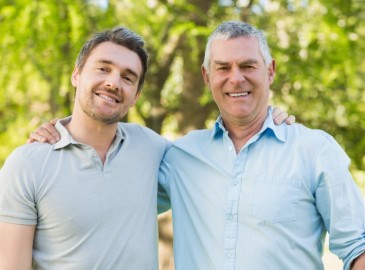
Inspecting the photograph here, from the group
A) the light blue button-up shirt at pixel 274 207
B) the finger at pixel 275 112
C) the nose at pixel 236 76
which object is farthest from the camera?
the finger at pixel 275 112

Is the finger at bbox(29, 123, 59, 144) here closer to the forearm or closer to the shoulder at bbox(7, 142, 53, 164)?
the shoulder at bbox(7, 142, 53, 164)

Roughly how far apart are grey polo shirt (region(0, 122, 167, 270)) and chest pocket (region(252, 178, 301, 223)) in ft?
1.75

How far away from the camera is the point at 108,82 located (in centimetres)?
280

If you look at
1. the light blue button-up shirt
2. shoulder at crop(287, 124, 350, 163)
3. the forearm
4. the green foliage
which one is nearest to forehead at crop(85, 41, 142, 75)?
the light blue button-up shirt

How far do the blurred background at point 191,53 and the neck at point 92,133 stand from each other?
215 cm

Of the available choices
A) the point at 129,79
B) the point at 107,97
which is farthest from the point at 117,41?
the point at 107,97

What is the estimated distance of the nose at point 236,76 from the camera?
2.83 m

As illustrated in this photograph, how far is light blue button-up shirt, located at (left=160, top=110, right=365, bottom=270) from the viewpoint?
2.60 metres

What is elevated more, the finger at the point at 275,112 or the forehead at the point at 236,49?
the forehead at the point at 236,49

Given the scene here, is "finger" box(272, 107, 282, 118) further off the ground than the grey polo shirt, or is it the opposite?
"finger" box(272, 107, 282, 118)

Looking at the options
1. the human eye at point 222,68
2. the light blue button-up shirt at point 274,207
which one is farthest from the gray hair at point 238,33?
the light blue button-up shirt at point 274,207

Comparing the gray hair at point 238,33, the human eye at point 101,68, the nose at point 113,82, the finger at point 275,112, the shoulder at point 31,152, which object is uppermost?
the gray hair at point 238,33

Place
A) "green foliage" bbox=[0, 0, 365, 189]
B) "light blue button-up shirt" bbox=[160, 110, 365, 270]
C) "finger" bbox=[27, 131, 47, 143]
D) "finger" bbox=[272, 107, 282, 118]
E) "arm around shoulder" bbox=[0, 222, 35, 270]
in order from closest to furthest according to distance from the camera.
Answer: "arm around shoulder" bbox=[0, 222, 35, 270], "light blue button-up shirt" bbox=[160, 110, 365, 270], "finger" bbox=[27, 131, 47, 143], "finger" bbox=[272, 107, 282, 118], "green foliage" bbox=[0, 0, 365, 189]

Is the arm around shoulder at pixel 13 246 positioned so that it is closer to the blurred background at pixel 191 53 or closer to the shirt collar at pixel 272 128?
the shirt collar at pixel 272 128
